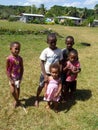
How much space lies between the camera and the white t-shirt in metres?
5.77

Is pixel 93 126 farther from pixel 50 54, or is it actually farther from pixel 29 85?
pixel 29 85

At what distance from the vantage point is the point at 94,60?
12.3 metres

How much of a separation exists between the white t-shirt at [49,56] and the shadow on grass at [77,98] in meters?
0.90

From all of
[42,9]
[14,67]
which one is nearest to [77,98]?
[14,67]

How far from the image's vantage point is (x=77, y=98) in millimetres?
6793

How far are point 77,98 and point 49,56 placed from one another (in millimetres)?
1569

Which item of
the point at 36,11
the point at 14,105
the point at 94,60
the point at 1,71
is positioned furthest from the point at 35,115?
the point at 36,11

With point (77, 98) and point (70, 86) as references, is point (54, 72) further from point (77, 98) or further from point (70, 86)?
point (77, 98)

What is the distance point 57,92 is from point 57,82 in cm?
20

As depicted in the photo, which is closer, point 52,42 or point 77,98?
point 52,42

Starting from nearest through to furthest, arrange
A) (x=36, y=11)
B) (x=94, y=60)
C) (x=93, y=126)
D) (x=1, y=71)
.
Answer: (x=93, y=126)
(x=1, y=71)
(x=94, y=60)
(x=36, y=11)

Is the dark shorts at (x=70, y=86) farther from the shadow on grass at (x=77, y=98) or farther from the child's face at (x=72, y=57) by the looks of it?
the child's face at (x=72, y=57)

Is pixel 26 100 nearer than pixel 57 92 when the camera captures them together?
No

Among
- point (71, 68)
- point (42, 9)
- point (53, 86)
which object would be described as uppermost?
point (71, 68)
